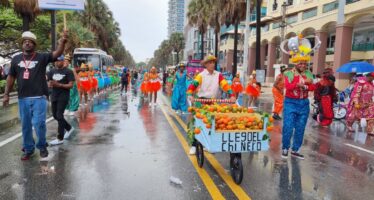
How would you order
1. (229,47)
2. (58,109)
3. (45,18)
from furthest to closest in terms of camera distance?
(229,47)
(45,18)
(58,109)

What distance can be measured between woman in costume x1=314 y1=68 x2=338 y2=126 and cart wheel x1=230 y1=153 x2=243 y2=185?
22.7 ft

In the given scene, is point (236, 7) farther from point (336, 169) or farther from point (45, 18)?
point (336, 169)

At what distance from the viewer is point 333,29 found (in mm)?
33656

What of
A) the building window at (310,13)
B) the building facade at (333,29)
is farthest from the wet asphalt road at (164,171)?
the building window at (310,13)

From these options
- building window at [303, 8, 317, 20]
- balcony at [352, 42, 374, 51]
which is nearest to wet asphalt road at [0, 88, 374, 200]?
building window at [303, 8, 317, 20]

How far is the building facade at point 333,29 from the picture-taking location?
84.1ft

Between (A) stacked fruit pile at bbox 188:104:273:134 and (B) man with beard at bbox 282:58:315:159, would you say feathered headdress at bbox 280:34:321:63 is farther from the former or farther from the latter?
(A) stacked fruit pile at bbox 188:104:273:134

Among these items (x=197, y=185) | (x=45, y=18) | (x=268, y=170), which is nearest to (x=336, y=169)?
(x=268, y=170)

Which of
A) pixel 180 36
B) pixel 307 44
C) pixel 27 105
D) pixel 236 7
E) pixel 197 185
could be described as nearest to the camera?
pixel 197 185

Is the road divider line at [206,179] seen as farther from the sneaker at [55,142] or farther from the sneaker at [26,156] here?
the sneaker at [26,156]

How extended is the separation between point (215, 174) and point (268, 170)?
93 cm

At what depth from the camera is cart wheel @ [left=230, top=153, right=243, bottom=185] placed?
492 cm

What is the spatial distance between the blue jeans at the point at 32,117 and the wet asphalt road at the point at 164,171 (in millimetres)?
311

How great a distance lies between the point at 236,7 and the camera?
29.4 meters
